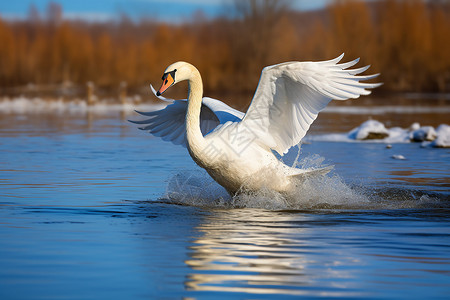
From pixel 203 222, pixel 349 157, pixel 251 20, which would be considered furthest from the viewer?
pixel 251 20

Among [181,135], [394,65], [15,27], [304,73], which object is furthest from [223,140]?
[15,27]

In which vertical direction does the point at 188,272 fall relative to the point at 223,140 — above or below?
below

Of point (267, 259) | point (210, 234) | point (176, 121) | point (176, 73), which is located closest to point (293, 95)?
point (176, 73)

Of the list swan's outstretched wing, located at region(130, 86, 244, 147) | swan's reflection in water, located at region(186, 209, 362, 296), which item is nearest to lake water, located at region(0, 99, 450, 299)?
swan's reflection in water, located at region(186, 209, 362, 296)

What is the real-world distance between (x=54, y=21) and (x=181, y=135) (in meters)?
126

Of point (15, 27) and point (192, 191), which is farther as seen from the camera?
point (15, 27)

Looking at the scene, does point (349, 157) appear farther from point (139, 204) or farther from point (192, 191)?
point (139, 204)

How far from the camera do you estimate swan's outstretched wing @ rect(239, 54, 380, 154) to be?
8.74 metres

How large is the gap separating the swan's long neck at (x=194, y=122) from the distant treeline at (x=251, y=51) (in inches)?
1665

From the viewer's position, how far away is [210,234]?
7.36 meters

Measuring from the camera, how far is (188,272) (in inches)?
228

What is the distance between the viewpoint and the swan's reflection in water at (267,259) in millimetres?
5402

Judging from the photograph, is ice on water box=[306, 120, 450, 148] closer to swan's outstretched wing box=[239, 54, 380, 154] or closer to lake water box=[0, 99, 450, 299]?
lake water box=[0, 99, 450, 299]

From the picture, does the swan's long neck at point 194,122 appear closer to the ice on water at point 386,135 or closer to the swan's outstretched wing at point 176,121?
the swan's outstretched wing at point 176,121
